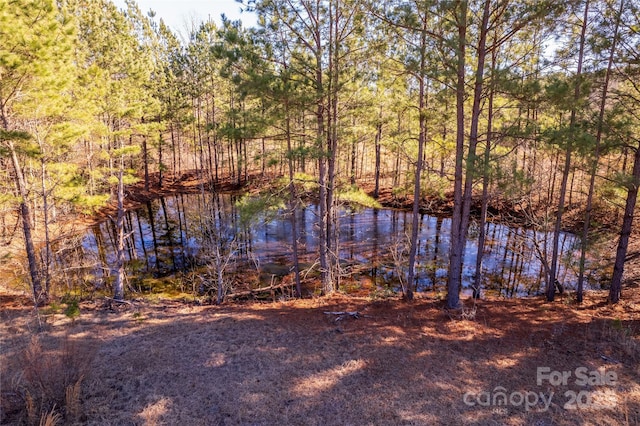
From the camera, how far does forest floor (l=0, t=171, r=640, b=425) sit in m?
5.36

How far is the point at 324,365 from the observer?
6.73 meters

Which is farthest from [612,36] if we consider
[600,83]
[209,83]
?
[209,83]

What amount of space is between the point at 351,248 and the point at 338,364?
38.5ft

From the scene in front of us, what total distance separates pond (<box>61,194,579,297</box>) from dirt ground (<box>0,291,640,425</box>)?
3058mm

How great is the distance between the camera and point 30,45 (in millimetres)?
8125

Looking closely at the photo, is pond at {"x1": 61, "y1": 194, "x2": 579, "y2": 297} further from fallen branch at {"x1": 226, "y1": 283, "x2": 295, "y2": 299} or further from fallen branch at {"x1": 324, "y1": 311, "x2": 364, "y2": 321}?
fallen branch at {"x1": 324, "y1": 311, "x2": 364, "y2": 321}

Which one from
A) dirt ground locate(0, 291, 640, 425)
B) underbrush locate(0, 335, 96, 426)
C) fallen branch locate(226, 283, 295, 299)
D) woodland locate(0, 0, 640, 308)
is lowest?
fallen branch locate(226, 283, 295, 299)

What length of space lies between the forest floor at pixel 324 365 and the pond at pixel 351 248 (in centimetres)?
301

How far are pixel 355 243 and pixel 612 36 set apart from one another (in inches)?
523

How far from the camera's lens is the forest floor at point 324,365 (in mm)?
5355

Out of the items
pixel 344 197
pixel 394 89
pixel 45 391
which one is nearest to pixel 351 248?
pixel 344 197

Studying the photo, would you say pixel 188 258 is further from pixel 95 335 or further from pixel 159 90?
pixel 159 90

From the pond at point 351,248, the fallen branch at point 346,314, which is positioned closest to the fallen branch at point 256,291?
the pond at point 351,248

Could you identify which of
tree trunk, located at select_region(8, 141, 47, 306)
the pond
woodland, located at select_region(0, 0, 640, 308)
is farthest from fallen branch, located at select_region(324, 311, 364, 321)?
tree trunk, located at select_region(8, 141, 47, 306)
